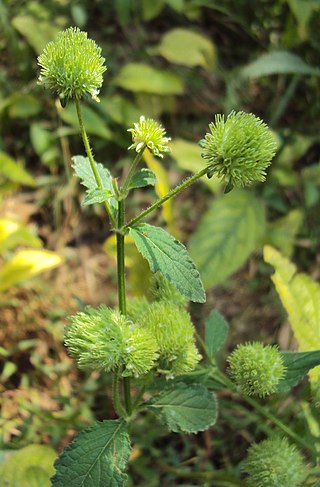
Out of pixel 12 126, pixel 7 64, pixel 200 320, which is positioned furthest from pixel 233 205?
pixel 7 64

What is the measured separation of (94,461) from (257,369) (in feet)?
1.13

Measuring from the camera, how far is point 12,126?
2420mm

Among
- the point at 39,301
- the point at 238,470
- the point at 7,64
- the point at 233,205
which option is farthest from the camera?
the point at 7,64

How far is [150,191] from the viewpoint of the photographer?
2424 millimetres

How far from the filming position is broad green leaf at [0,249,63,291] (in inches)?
74.9

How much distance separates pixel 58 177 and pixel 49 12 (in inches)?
29.1

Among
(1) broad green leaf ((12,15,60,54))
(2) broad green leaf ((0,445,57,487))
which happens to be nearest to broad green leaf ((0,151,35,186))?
(1) broad green leaf ((12,15,60,54))

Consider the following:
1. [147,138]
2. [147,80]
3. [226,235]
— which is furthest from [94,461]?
[147,80]

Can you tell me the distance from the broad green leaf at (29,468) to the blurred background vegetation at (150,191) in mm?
146

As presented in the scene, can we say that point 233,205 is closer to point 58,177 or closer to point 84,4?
point 58,177

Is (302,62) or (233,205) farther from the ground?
(302,62)

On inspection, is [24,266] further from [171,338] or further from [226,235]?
[171,338]

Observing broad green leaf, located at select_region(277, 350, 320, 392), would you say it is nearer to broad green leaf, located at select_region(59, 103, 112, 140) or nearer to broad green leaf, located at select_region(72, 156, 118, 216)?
broad green leaf, located at select_region(72, 156, 118, 216)

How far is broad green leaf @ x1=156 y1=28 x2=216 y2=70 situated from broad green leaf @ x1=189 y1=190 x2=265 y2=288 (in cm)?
60
